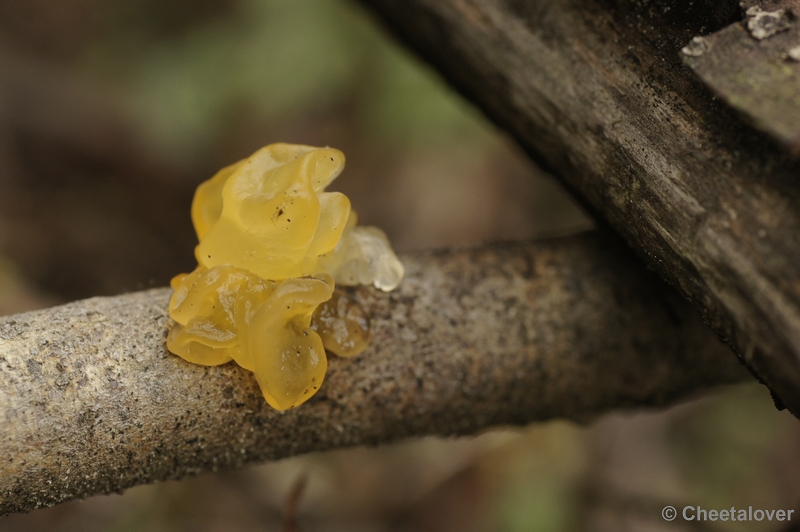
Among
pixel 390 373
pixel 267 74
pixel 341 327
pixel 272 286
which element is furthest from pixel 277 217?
pixel 267 74

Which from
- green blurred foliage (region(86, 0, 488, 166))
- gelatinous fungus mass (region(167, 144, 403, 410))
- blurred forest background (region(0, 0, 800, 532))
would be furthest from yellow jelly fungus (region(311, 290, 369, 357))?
green blurred foliage (region(86, 0, 488, 166))

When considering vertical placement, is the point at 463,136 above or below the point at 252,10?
below

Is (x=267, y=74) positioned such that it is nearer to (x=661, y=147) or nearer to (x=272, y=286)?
(x=272, y=286)

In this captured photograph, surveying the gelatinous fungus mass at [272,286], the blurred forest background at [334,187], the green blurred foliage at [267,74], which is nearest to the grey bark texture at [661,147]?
the gelatinous fungus mass at [272,286]

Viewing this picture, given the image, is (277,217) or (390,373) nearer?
(277,217)

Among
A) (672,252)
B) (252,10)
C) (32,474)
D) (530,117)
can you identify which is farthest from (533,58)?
(252,10)

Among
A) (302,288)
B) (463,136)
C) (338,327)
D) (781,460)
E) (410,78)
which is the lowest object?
(781,460)

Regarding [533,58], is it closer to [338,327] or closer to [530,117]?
[530,117]
